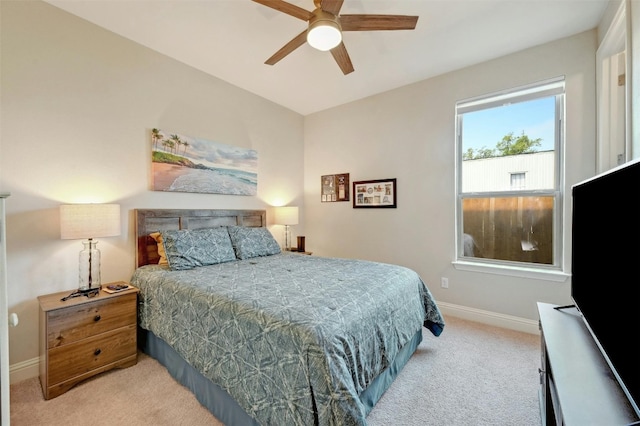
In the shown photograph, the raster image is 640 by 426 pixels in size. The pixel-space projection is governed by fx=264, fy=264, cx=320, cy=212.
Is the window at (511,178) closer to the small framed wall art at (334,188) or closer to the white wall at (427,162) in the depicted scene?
the white wall at (427,162)

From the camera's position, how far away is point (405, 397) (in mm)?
1772

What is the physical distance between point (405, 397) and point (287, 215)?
256 centimetres

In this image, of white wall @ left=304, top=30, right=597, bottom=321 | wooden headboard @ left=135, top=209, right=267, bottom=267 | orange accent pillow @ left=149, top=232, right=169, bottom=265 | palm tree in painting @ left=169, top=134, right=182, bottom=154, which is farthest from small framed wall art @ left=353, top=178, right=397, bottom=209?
orange accent pillow @ left=149, top=232, right=169, bottom=265

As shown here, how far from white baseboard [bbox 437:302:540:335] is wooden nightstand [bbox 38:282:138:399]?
322cm

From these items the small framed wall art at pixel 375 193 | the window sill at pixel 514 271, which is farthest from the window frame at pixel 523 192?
the small framed wall art at pixel 375 193

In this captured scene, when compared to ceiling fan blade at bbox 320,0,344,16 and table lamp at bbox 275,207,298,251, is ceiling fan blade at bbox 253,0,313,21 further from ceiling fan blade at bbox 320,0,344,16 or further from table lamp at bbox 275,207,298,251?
table lamp at bbox 275,207,298,251

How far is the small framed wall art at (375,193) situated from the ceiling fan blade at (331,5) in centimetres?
222

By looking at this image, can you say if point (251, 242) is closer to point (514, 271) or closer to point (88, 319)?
point (88, 319)

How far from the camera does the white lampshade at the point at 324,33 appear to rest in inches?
67.5

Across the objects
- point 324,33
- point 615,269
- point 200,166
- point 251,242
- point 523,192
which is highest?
point 324,33

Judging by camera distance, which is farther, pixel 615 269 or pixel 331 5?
pixel 331 5

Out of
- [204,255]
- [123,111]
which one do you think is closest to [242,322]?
[204,255]

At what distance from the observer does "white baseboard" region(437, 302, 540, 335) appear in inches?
105

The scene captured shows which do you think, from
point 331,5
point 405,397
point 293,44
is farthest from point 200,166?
point 405,397
